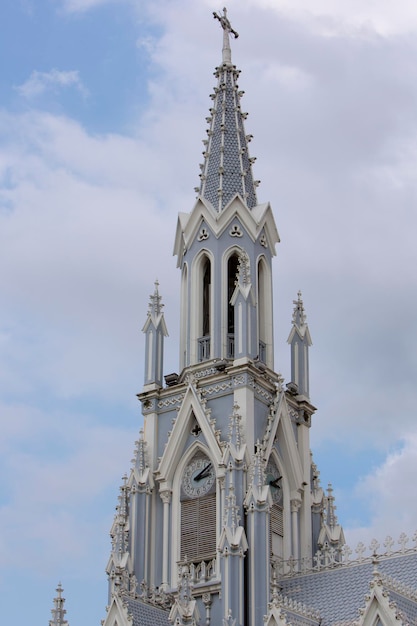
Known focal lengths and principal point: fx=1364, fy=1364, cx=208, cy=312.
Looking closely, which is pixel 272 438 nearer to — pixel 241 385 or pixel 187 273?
pixel 241 385

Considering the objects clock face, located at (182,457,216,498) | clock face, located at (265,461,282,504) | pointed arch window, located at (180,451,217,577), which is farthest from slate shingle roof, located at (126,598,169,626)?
clock face, located at (265,461,282,504)

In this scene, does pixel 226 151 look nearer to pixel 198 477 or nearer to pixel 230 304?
pixel 230 304

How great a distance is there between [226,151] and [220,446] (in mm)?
11444

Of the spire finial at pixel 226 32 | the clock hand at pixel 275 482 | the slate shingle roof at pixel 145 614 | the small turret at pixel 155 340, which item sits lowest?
the slate shingle roof at pixel 145 614

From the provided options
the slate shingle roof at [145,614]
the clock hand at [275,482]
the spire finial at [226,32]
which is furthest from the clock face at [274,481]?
the spire finial at [226,32]

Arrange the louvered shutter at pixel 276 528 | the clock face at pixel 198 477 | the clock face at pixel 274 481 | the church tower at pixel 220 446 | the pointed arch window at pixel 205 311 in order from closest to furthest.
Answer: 1. the church tower at pixel 220 446
2. the louvered shutter at pixel 276 528
3. the clock face at pixel 198 477
4. the clock face at pixel 274 481
5. the pointed arch window at pixel 205 311

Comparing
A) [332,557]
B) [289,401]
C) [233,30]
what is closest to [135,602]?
[332,557]

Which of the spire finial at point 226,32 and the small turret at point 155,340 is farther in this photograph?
the spire finial at point 226,32

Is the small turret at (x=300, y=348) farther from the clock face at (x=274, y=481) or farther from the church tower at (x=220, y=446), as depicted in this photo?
the clock face at (x=274, y=481)

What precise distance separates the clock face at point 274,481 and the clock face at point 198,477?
1744 millimetres

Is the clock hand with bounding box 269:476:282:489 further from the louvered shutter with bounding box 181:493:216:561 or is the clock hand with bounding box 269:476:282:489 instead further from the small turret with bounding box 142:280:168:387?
the small turret with bounding box 142:280:168:387

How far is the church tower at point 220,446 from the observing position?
125 feet

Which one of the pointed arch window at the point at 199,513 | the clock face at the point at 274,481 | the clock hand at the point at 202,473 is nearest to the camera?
the pointed arch window at the point at 199,513

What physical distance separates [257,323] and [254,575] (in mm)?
9147
